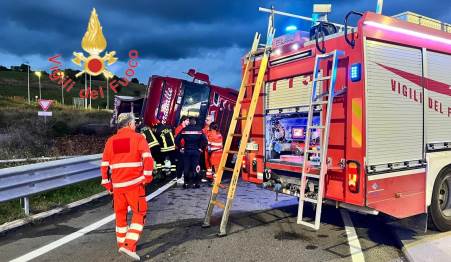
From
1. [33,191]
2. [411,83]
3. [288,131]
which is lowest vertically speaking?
[33,191]

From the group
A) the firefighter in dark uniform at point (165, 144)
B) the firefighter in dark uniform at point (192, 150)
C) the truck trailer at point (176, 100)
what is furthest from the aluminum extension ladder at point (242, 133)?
the truck trailer at point (176, 100)

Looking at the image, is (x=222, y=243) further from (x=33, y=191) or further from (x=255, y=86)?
(x=33, y=191)

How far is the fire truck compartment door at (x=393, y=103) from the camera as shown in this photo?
16.1 ft

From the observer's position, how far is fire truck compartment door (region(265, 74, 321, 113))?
19.1ft

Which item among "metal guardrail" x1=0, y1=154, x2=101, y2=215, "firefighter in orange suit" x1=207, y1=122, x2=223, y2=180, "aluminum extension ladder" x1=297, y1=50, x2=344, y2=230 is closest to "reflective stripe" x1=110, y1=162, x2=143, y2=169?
"aluminum extension ladder" x1=297, y1=50, x2=344, y2=230

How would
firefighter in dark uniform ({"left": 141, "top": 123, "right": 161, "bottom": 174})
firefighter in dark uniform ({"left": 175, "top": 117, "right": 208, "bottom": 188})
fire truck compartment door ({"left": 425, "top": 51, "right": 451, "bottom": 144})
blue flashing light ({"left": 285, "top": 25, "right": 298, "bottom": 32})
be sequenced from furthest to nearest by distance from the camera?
firefighter in dark uniform ({"left": 141, "top": 123, "right": 161, "bottom": 174}) → firefighter in dark uniform ({"left": 175, "top": 117, "right": 208, "bottom": 188}) → blue flashing light ({"left": 285, "top": 25, "right": 298, "bottom": 32}) → fire truck compartment door ({"left": 425, "top": 51, "right": 451, "bottom": 144})

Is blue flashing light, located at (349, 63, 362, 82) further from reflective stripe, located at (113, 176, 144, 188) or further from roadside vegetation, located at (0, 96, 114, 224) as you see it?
roadside vegetation, located at (0, 96, 114, 224)

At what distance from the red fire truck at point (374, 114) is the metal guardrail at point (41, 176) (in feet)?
12.2

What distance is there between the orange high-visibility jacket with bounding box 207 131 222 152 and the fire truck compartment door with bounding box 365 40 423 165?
6.72 meters

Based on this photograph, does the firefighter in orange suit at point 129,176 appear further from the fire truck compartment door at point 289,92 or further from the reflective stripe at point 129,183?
the fire truck compartment door at point 289,92

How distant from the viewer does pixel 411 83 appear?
17.6 ft

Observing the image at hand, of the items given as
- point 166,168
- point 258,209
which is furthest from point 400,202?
point 166,168

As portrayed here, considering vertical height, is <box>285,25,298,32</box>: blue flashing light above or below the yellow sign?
below

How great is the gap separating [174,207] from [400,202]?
3.96 m
